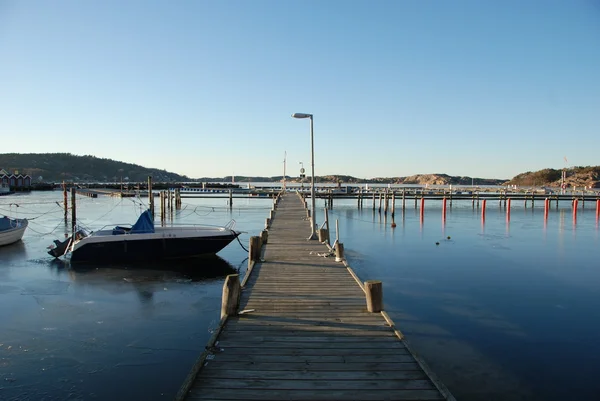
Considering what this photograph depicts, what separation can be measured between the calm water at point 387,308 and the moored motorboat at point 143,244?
829 millimetres

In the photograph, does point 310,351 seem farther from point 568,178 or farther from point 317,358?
point 568,178

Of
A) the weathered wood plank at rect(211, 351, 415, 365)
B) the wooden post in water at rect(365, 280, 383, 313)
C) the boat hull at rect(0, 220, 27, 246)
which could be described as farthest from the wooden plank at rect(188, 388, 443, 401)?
the boat hull at rect(0, 220, 27, 246)

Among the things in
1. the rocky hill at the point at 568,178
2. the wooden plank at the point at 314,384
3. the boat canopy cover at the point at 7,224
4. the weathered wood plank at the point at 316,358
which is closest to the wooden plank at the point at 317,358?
the weathered wood plank at the point at 316,358

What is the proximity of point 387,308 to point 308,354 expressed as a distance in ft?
24.0

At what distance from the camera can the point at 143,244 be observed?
66.5 feet

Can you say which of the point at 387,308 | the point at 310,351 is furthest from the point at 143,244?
the point at 310,351

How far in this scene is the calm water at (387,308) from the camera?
877 centimetres

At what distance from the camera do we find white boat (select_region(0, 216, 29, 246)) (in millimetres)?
24750

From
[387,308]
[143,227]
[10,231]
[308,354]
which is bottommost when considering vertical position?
[387,308]

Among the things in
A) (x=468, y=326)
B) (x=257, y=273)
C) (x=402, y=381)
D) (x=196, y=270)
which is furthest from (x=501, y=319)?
(x=196, y=270)

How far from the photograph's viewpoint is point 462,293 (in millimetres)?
15570

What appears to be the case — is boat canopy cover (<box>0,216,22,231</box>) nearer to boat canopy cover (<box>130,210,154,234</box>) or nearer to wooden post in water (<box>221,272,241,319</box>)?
boat canopy cover (<box>130,210,154,234</box>)

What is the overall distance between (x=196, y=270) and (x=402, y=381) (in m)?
15.0

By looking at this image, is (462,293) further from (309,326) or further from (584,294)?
(309,326)
